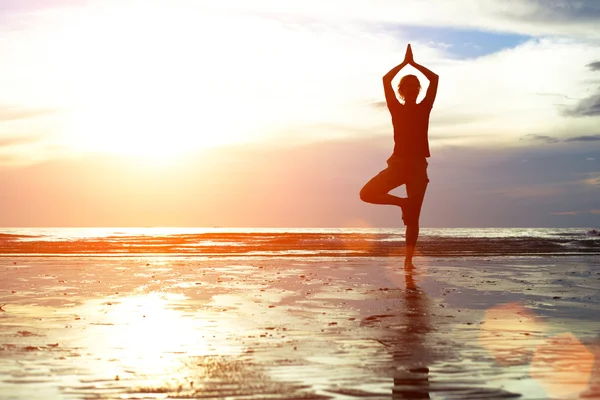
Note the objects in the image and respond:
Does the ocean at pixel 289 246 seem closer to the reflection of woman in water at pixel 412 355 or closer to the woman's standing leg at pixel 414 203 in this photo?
the woman's standing leg at pixel 414 203

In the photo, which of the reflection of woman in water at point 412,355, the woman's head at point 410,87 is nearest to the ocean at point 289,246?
the woman's head at point 410,87

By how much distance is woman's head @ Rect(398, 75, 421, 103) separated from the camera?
10.4m

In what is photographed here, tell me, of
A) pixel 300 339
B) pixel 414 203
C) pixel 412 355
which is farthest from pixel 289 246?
pixel 412 355

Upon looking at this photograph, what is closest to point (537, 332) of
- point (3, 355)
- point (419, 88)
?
point (3, 355)

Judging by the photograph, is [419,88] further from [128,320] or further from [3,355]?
[3,355]

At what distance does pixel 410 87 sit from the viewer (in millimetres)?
10406

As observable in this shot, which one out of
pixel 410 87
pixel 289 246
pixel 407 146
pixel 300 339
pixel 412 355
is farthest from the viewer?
pixel 289 246

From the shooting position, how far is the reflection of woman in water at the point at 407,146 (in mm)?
10305

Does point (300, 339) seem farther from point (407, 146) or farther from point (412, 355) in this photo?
point (407, 146)

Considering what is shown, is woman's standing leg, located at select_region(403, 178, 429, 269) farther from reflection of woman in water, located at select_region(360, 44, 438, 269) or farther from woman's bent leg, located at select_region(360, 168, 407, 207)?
woman's bent leg, located at select_region(360, 168, 407, 207)

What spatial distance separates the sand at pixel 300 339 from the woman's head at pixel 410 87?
2.76 metres

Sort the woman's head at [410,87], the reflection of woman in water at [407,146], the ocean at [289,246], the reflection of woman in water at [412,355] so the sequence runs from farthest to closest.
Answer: the ocean at [289,246], the woman's head at [410,87], the reflection of woman in water at [407,146], the reflection of woman in water at [412,355]

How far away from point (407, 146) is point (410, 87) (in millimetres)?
914

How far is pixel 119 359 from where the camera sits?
4.29 metres
